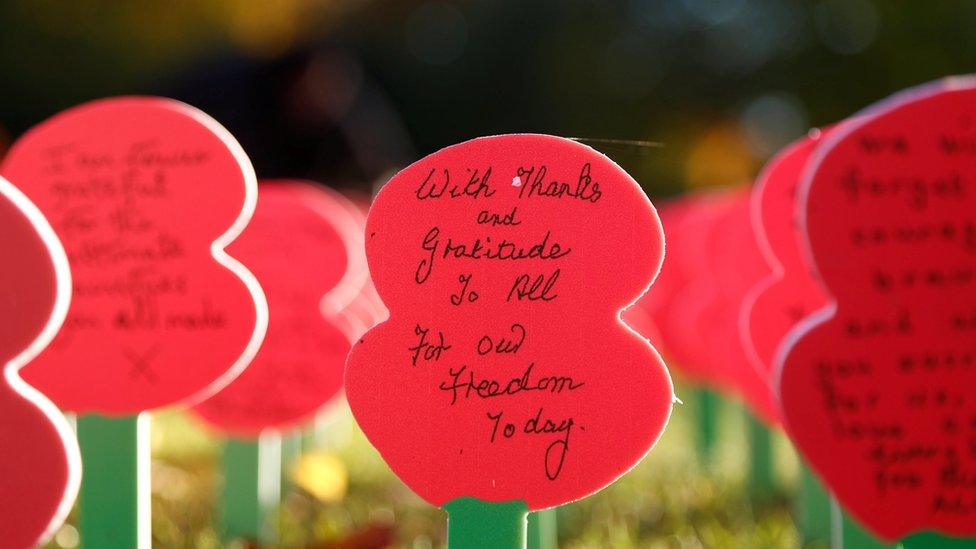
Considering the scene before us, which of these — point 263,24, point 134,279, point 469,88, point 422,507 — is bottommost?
point 469,88

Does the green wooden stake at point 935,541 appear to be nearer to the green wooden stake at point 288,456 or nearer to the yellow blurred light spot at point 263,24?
the green wooden stake at point 288,456

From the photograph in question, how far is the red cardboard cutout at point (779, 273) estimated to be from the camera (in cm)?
114

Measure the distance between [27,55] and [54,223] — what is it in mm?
9093

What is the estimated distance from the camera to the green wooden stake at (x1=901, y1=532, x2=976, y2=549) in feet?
2.93

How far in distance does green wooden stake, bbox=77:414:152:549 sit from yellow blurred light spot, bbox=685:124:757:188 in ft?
24.4

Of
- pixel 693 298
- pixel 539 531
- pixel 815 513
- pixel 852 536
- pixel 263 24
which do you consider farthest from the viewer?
pixel 263 24

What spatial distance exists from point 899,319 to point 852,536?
249 mm

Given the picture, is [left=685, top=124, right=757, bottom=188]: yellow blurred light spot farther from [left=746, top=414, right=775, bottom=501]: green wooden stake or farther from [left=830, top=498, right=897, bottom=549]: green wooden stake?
[left=830, top=498, right=897, bottom=549]: green wooden stake

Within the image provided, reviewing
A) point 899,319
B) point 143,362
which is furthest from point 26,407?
point 899,319

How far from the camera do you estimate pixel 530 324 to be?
0.86 m

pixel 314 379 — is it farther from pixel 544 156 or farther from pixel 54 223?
pixel 544 156

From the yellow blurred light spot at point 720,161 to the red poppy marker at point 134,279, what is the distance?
736cm

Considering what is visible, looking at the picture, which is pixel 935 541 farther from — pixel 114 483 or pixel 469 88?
pixel 469 88

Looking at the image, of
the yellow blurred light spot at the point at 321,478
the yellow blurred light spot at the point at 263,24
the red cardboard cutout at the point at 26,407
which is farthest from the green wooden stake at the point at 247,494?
the yellow blurred light spot at the point at 263,24
